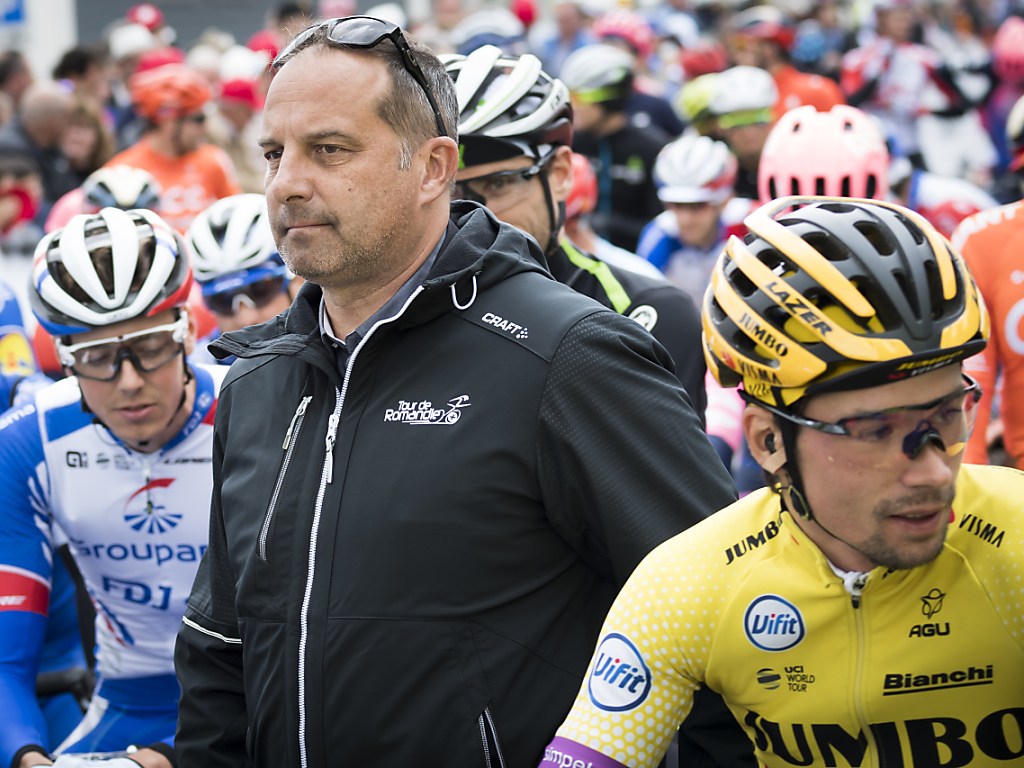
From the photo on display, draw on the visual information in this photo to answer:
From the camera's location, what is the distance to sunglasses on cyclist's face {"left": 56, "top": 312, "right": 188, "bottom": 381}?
12.9ft

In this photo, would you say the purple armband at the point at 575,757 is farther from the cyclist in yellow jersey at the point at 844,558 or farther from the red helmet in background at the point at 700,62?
the red helmet in background at the point at 700,62

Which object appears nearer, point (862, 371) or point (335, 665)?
point (862, 371)

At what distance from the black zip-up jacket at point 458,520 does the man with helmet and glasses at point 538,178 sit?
4.68 feet

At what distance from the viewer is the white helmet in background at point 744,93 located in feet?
29.7

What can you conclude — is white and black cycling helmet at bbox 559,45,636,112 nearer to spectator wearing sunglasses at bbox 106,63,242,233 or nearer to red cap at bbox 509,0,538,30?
spectator wearing sunglasses at bbox 106,63,242,233

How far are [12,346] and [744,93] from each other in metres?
6.05

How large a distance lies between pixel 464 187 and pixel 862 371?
2.24m

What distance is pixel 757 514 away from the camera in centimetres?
234

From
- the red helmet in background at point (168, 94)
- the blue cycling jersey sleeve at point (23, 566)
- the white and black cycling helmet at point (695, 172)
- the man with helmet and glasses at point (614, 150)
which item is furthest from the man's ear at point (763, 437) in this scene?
the red helmet in background at point (168, 94)

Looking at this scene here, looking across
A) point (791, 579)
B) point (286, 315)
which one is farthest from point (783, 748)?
point (286, 315)

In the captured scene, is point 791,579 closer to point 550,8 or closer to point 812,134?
point 812,134

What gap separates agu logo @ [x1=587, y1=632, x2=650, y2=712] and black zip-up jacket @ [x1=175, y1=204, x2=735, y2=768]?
27cm

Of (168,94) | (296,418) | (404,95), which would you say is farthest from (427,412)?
(168,94)

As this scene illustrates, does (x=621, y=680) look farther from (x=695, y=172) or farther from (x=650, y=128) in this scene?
(x=650, y=128)
